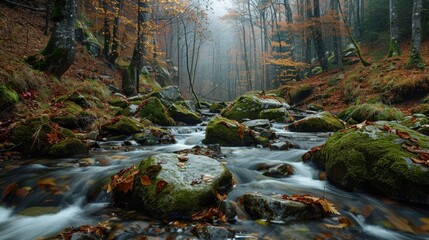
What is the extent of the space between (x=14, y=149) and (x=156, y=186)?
3792 millimetres

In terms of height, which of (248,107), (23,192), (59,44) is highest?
(59,44)

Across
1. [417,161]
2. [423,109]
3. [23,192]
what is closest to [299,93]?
[423,109]

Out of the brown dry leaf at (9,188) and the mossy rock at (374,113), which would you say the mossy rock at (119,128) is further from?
the mossy rock at (374,113)

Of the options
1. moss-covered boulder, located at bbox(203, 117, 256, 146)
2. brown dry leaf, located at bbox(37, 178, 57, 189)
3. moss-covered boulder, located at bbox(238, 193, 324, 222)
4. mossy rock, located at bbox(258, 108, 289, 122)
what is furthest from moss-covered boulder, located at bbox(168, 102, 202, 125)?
moss-covered boulder, located at bbox(238, 193, 324, 222)

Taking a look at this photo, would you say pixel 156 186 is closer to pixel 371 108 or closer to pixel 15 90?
pixel 15 90

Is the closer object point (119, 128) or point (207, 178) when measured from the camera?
point (207, 178)

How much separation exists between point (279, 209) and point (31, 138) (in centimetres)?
483

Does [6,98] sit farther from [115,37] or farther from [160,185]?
[115,37]

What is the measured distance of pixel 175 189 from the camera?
293cm

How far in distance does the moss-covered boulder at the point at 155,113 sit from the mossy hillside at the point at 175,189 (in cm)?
611

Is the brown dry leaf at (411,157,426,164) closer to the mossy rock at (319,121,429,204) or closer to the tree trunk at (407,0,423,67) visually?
the mossy rock at (319,121,429,204)

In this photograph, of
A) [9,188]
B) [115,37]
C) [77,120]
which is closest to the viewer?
[9,188]

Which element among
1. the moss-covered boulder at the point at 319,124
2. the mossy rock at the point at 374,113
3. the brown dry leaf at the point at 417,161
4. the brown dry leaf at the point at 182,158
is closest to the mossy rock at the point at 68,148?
the brown dry leaf at the point at 182,158

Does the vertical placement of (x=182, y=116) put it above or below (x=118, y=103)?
below
